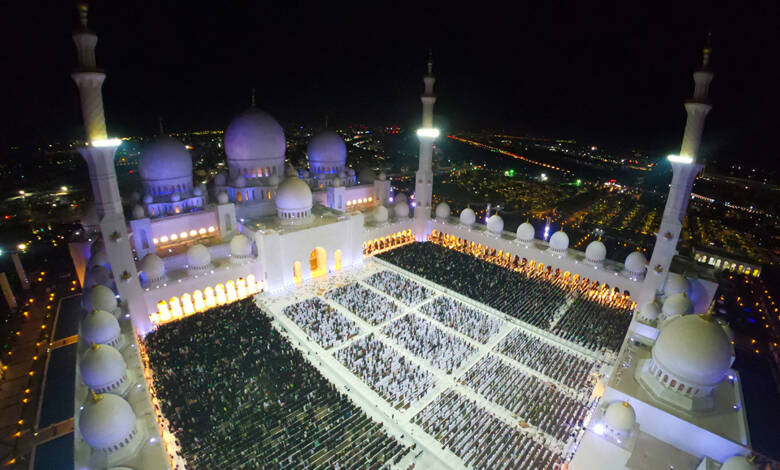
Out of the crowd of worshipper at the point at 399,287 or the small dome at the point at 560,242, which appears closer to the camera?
the crowd of worshipper at the point at 399,287

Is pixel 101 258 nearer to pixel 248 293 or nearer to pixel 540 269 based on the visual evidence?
pixel 248 293

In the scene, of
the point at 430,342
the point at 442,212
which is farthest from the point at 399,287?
the point at 442,212

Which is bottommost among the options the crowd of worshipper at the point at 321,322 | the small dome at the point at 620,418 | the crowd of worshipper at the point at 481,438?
the crowd of worshipper at the point at 481,438

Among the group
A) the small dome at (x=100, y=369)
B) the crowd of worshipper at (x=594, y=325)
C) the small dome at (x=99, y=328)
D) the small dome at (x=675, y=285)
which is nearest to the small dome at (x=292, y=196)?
the small dome at (x=99, y=328)

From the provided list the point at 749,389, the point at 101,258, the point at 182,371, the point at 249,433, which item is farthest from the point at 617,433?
the point at 101,258

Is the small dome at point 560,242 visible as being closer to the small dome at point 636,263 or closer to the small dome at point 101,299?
the small dome at point 636,263

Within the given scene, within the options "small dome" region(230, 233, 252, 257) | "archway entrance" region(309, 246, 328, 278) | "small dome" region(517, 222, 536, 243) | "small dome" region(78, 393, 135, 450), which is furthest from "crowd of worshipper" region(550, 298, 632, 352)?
"small dome" region(78, 393, 135, 450)

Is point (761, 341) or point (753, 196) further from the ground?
point (753, 196)
